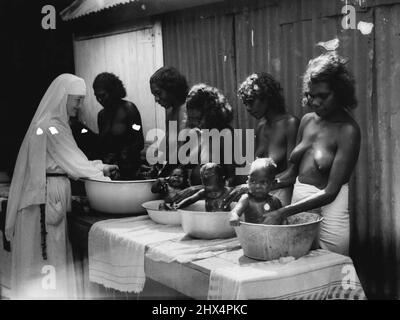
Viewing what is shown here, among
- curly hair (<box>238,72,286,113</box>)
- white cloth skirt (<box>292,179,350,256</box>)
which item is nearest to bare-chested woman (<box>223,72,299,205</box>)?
curly hair (<box>238,72,286,113</box>)

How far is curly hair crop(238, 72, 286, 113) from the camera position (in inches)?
124

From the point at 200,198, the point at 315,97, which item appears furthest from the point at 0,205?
the point at 315,97

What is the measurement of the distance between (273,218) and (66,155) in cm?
175

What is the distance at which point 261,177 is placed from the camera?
7.78ft

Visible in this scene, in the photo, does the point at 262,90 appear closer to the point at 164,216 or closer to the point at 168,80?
the point at 168,80

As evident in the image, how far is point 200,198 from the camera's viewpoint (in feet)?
9.42

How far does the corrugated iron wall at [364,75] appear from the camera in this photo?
2984mm

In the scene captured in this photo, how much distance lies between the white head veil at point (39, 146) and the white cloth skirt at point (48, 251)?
8cm

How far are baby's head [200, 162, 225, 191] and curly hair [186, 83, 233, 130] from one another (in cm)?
56

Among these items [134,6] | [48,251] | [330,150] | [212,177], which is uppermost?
[134,6]

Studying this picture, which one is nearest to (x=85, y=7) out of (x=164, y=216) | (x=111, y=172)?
(x=111, y=172)


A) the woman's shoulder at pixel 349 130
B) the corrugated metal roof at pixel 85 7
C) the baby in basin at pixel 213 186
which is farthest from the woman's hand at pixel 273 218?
the corrugated metal roof at pixel 85 7

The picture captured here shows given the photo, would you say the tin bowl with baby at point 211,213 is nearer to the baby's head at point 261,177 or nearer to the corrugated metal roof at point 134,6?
the baby's head at point 261,177

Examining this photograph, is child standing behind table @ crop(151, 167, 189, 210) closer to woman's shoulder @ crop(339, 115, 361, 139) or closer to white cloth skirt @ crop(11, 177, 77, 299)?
white cloth skirt @ crop(11, 177, 77, 299)
